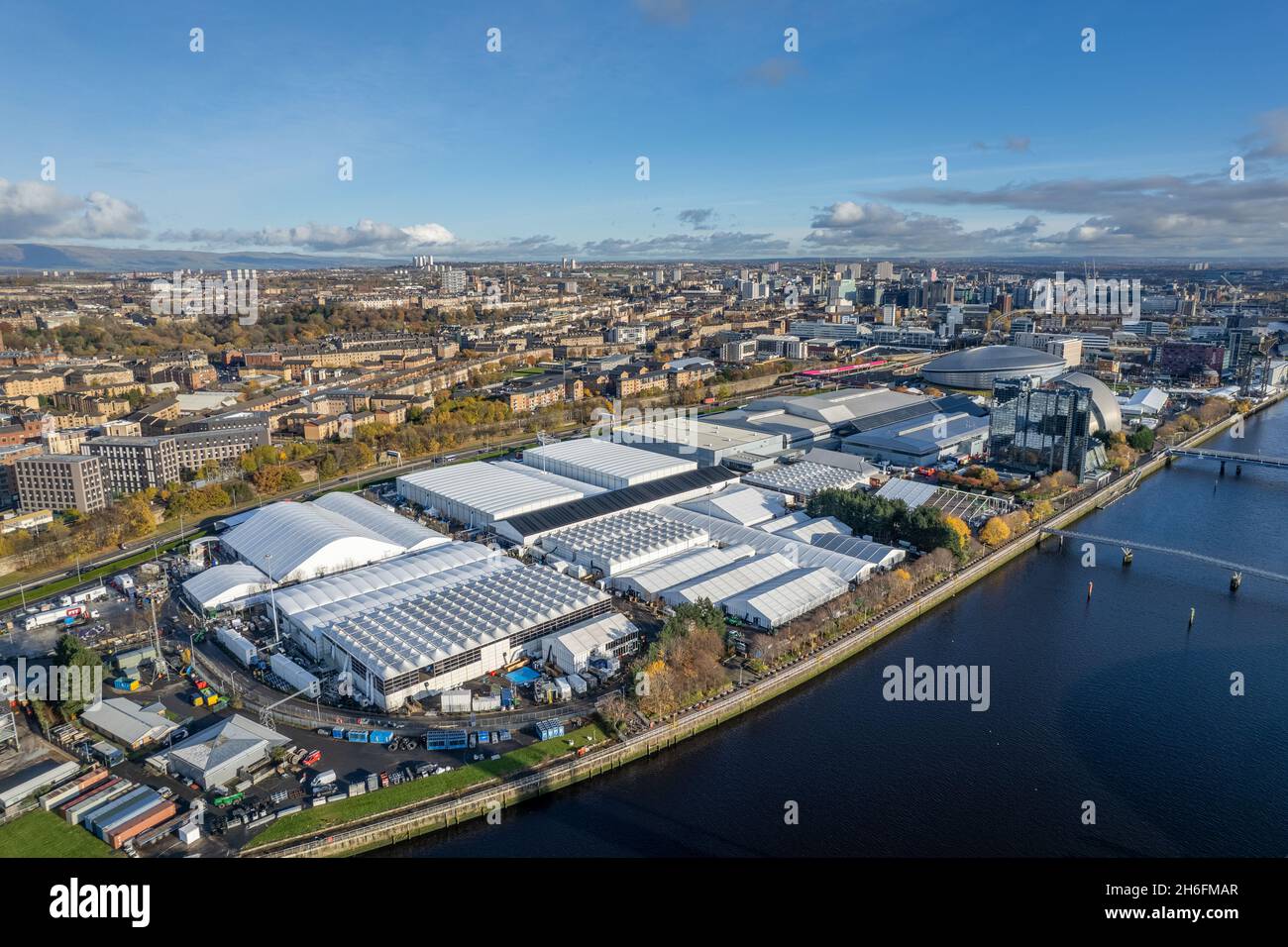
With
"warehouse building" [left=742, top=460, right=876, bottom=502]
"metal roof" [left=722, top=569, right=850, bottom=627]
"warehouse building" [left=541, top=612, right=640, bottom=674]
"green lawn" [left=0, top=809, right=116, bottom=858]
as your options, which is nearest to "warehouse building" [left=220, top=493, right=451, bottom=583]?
"warehouse building" [left=541, top=612, right=640, bottom=674]

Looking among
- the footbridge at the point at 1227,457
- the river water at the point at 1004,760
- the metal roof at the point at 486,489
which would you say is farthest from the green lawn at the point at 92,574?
the footbridge at the point at 1227,457

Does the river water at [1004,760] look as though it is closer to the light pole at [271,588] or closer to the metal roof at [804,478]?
the light pole at [271,588]

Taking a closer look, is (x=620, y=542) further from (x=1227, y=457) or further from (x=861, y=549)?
(x=1227, y=457)

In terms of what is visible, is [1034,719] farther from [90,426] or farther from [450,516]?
[90,426]

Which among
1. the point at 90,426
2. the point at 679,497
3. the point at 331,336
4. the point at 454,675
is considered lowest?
the point at 454,675
